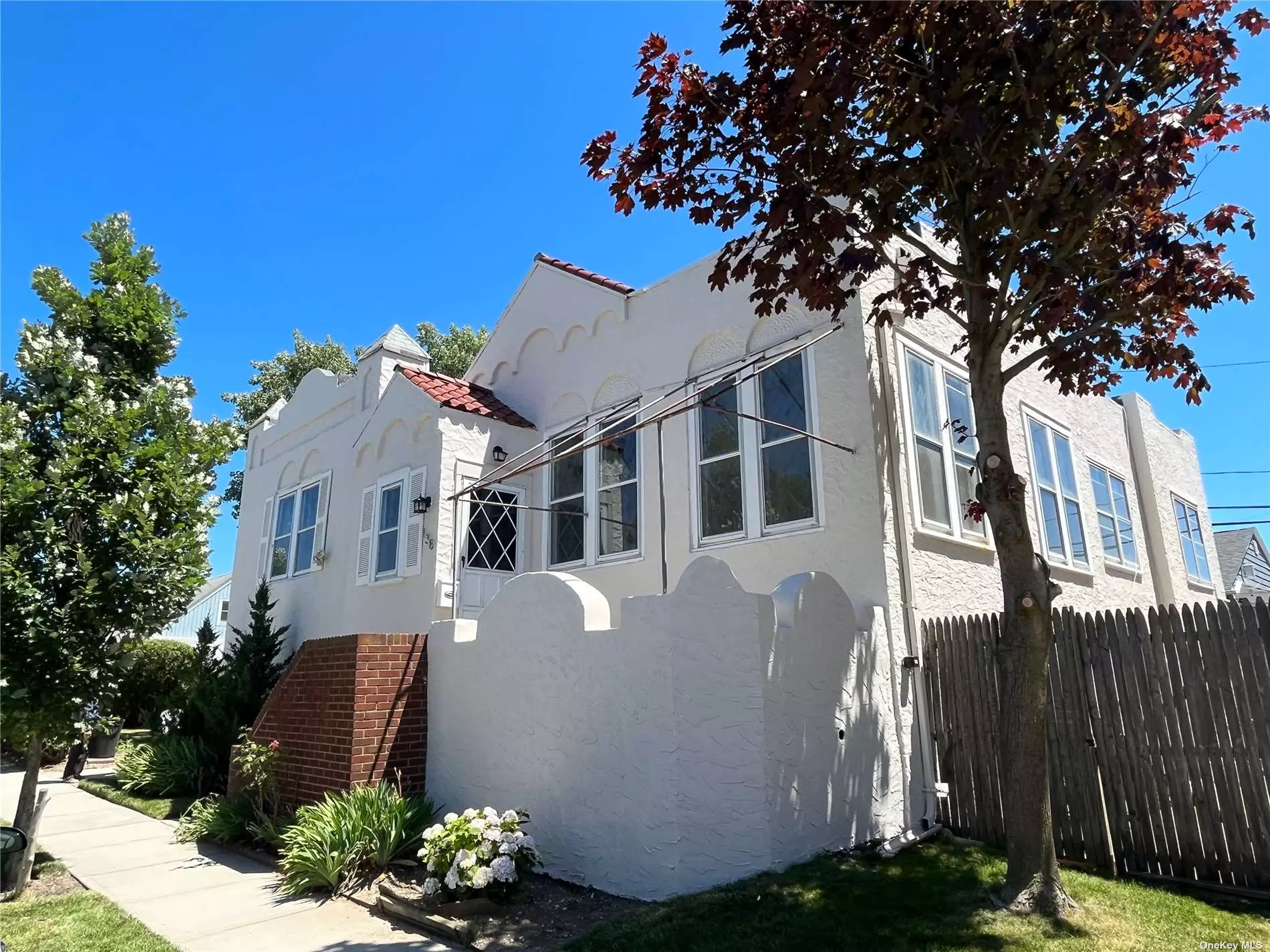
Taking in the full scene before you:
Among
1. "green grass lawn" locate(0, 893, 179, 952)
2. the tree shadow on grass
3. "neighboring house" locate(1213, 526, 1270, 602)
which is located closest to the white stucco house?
the tree shadow on grass

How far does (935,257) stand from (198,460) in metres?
7.10

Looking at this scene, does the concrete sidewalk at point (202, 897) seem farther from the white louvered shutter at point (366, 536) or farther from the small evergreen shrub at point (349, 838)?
the white louvered shutter at point (366, 536)

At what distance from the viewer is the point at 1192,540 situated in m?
15.2

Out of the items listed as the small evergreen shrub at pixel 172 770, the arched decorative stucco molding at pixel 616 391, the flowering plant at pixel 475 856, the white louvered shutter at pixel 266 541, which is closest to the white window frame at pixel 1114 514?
the arched decorative stucco molding at pixel 616 391

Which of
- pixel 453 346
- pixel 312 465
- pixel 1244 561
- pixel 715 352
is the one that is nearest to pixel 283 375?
pixel 453 346

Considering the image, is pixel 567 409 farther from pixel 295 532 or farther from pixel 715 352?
pixel 295 532

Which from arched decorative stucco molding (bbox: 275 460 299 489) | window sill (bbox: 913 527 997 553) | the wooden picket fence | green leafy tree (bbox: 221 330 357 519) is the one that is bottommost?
the wooden picket fence

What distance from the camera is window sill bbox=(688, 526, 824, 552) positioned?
7520mm

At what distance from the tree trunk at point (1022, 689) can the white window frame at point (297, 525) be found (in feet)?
36.1

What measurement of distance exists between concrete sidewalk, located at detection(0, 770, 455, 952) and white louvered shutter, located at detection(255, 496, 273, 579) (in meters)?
5.85

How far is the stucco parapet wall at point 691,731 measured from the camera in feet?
18.4

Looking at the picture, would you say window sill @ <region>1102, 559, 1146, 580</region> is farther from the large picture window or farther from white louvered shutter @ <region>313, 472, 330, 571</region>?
white louvered shutter @ <region>313, 472, 330, 571</region>

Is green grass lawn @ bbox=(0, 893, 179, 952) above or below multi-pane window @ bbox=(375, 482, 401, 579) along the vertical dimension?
below

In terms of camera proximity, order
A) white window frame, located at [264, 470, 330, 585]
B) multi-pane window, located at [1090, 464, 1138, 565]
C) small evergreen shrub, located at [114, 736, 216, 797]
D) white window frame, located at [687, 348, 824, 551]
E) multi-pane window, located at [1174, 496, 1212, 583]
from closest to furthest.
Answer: white window frame, located at [687, 348, 824, 551] → small evergreen shrub, located at [114, 736, 216, 797] → multi-pane window, located at [1090, 464, 1138, 565] → white window frame, located at [264, 470, 330, 585] → multi-pane window, located at [1174, 496, 1212, 583]
